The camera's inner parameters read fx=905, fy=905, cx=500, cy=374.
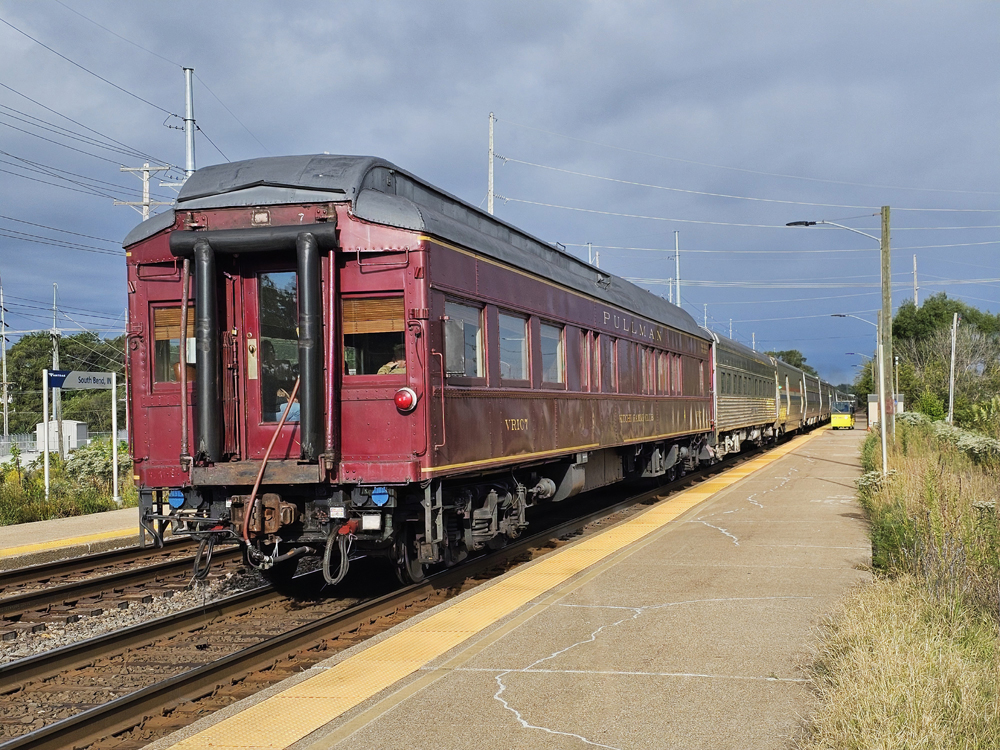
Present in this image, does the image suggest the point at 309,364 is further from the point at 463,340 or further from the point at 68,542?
the point at 68,542

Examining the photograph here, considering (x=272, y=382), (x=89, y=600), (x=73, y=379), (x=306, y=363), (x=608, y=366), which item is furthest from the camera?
(x=73, y=379)

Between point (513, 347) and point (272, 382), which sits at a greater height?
point (513, 347)

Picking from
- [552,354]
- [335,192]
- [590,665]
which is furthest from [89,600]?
[590,665]

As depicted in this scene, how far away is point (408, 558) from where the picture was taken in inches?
333

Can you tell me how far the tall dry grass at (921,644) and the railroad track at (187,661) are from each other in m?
3.72

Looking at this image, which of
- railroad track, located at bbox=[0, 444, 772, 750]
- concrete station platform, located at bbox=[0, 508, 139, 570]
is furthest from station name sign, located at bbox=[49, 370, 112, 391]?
railroad track, located at bbox=[0, 444, 772, 750]

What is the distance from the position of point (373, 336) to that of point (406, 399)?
0.67 m

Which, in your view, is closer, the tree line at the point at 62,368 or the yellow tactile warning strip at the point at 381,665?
the yellow tactile warning strip at the point at 381,665

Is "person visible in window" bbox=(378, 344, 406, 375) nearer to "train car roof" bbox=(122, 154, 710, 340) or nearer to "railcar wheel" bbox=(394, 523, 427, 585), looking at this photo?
"train car roof" bbox=(122, 154, 710, 340)

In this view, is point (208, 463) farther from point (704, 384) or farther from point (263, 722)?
point (704, 384)

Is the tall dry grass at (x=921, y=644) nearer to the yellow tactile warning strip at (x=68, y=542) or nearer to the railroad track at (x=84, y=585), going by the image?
the railroad track at (x=84, y=585)

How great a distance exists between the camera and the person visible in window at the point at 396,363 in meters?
7.60

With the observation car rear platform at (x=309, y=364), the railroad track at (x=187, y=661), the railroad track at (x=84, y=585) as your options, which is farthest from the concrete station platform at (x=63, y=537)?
the observation car rear platform at (x=309, y=364)

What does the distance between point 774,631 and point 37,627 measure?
20.8ft
